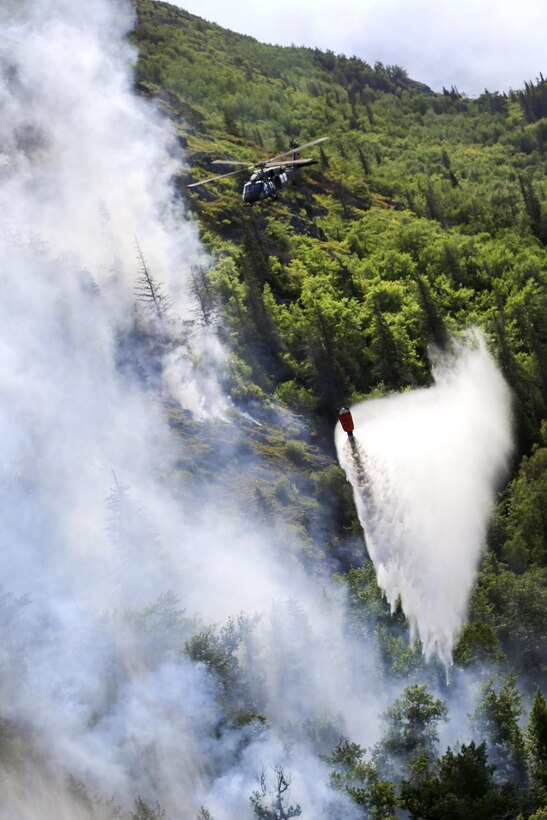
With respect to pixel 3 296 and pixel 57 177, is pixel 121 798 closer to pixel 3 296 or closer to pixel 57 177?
pixel 3 296

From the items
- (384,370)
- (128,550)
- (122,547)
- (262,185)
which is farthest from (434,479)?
(262,185)

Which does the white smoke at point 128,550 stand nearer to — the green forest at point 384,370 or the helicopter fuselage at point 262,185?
the green forest at point 384,370

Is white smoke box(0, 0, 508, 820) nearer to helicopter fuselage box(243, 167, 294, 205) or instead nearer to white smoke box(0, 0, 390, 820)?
white smoke box(0, 0, 390, 820)

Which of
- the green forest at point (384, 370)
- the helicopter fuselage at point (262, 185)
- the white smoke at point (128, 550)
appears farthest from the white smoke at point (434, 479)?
the helicopter fuselage at point (262, 185)

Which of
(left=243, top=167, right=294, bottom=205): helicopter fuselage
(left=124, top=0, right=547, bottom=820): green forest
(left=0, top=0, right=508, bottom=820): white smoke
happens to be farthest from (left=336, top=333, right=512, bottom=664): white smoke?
(left=243, top=167, right=294, bottom=205): helicopter fuselage

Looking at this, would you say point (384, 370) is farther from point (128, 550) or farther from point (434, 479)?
point (128, 550)

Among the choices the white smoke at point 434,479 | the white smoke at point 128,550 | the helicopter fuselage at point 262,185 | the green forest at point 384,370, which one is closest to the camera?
the green forest at point 384,370
